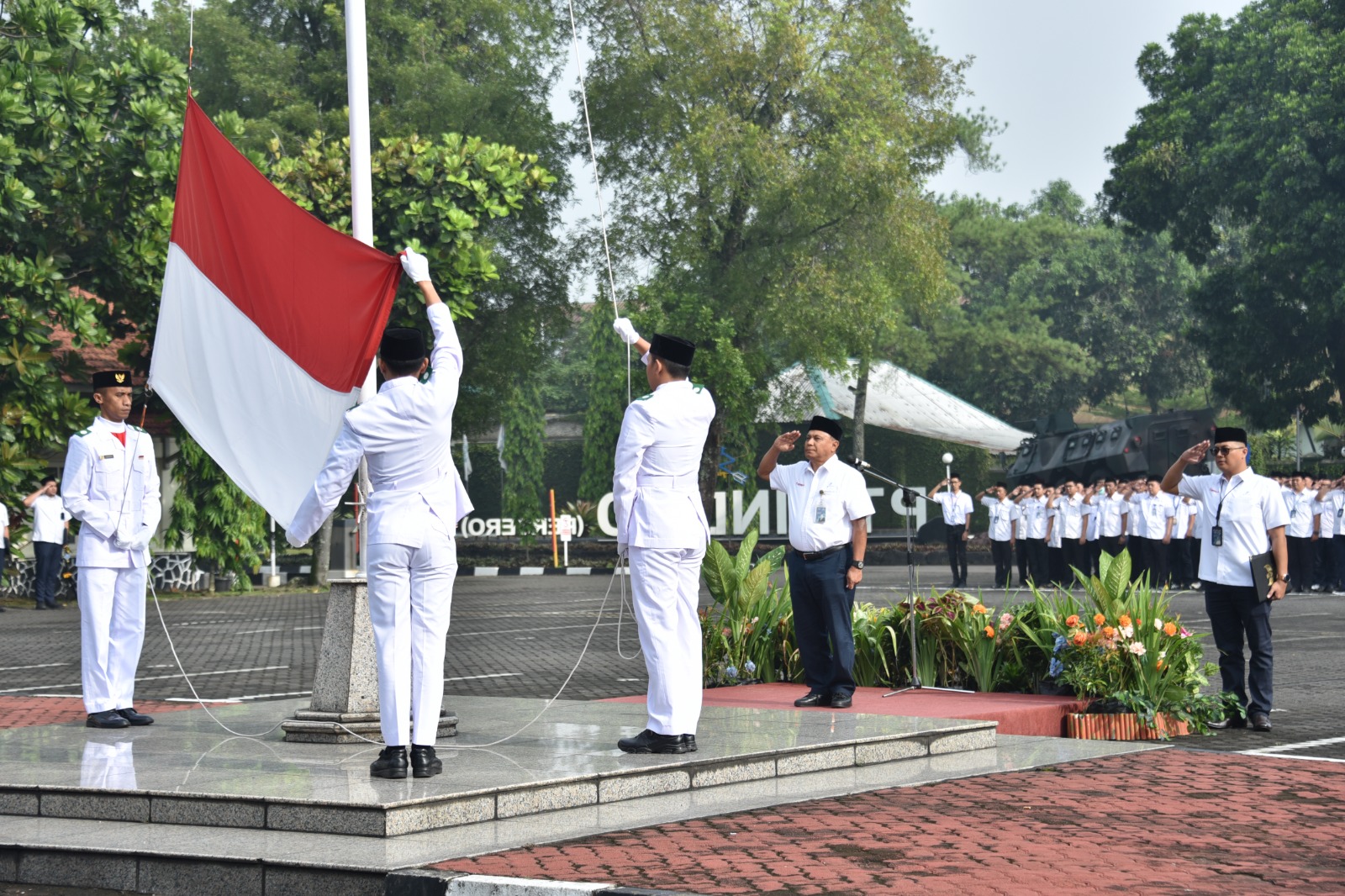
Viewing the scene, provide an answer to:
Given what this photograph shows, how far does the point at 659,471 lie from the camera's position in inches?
325

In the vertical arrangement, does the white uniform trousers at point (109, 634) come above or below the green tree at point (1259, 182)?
below

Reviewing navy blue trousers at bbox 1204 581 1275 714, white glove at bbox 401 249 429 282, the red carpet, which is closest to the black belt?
the red carpet

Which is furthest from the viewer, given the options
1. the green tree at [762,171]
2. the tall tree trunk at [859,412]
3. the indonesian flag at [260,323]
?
the tall tree trunk at [859,412]

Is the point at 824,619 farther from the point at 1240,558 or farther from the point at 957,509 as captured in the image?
the point at 957,509

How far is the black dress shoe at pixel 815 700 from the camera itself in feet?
33.9

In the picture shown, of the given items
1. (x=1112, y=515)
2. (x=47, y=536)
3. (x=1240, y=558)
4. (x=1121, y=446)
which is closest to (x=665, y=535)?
(x=1240, y=558)

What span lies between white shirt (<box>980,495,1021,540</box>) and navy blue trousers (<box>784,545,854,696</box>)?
18.7m

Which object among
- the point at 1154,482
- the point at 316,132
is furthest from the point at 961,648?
the point at 316,132

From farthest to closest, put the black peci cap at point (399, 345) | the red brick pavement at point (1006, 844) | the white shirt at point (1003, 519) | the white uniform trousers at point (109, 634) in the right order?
the white shirt at point (1003, 519) → the white uniform trousers at point (109, 634) → the black peci cap at point (399, 345) → the red brick pavement at point (1006, 844)

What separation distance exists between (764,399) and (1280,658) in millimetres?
23178

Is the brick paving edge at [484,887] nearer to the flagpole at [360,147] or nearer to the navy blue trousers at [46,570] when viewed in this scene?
the flagpole at [360,147]

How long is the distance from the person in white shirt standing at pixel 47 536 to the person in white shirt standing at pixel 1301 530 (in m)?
19.4

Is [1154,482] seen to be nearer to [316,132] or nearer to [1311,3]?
[316,132]

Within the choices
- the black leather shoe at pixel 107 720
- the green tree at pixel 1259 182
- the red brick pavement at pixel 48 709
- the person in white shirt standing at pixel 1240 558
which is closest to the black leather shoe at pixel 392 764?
the black leather shoe at pixel 107 720
